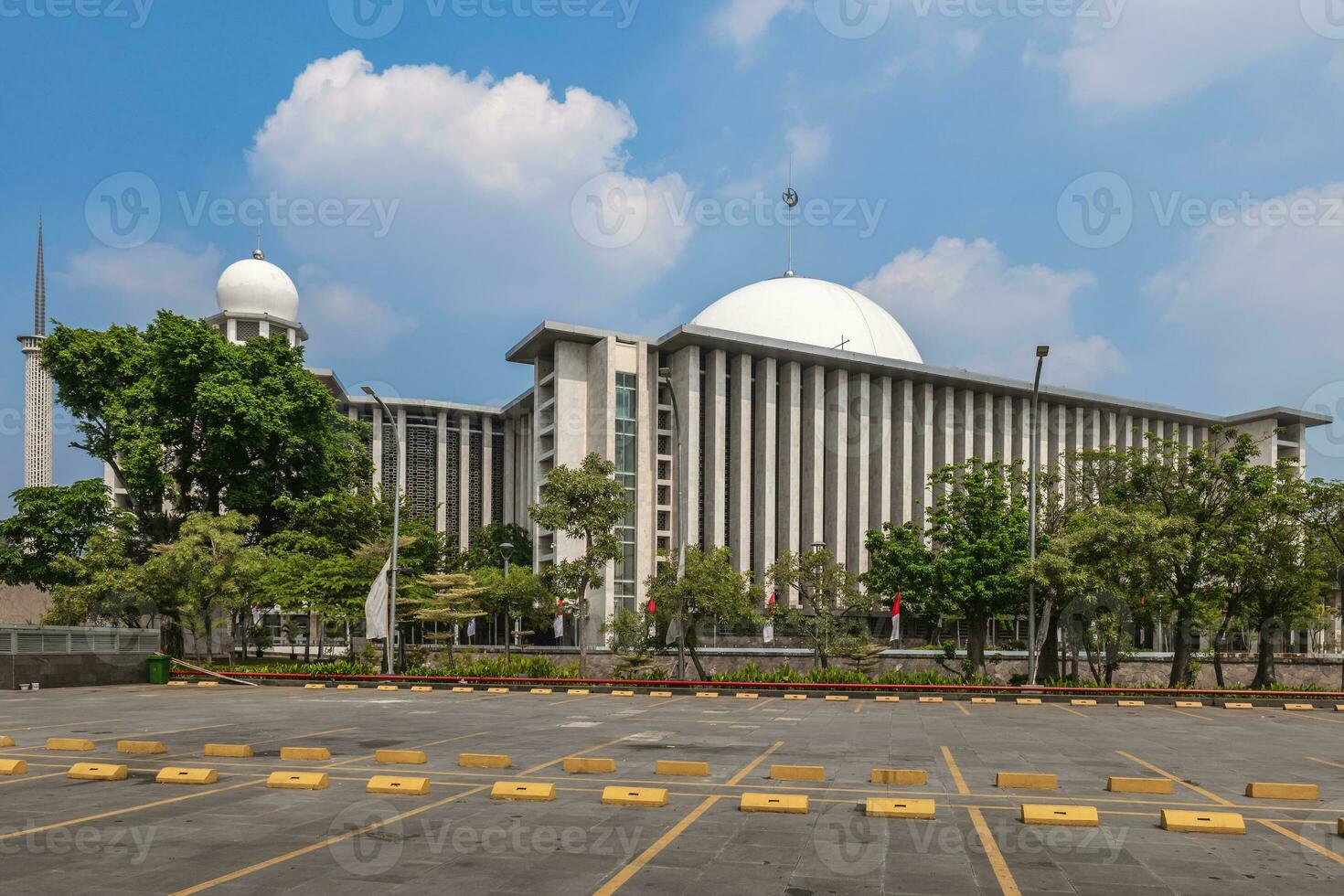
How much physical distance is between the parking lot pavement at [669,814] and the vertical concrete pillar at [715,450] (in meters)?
47.9

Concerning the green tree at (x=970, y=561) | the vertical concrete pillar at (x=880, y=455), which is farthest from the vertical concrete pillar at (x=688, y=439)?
the green tree at (x=970, y=561)

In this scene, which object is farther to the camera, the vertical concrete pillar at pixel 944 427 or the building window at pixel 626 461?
the vertical concrete pillar at pixel 944 427

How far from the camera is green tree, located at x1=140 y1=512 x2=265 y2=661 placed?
37.8m

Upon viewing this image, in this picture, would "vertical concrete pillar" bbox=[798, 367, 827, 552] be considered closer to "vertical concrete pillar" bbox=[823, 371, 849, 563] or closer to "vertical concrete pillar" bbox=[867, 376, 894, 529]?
"vertical concrete pillar" bbox=[823, 371, 849, 563]

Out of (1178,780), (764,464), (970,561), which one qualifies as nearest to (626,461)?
(764,464)

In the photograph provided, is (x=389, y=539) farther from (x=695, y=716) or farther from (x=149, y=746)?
(x=149, y=746)

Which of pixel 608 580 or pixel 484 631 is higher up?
pixel 608 580

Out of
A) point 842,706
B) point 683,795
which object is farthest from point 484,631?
point 683,795

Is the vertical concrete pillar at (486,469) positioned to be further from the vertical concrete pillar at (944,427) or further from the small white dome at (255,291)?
the vertical concrete pillar at (944,427)

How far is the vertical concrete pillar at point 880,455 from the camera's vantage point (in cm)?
7294

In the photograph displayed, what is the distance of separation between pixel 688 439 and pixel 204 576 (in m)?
35.5

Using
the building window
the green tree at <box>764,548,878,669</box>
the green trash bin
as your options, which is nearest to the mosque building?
the building window

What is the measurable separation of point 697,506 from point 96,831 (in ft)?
196

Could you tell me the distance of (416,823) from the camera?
973 centimetres
